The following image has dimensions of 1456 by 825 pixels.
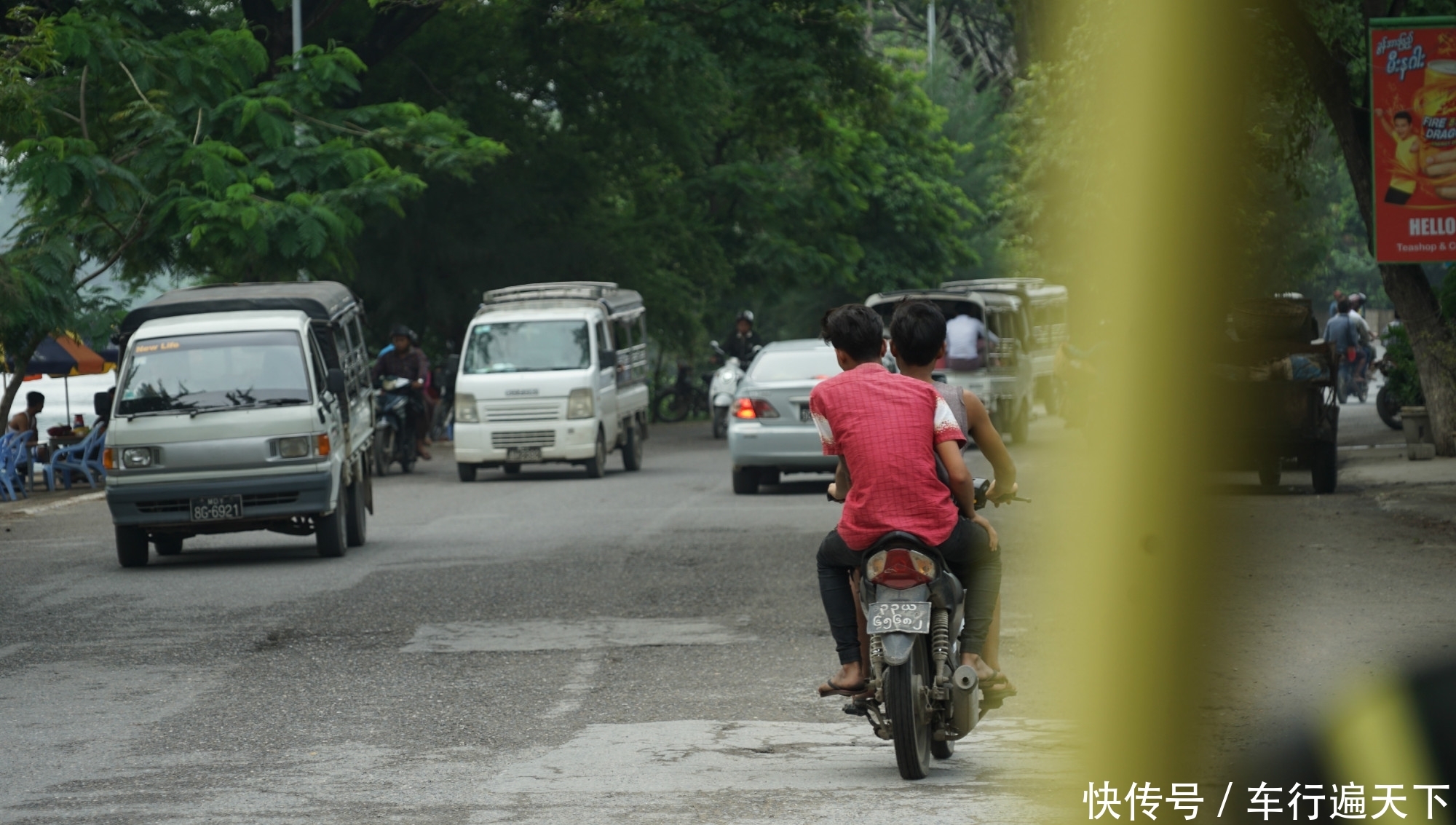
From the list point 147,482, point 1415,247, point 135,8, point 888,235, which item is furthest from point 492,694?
point 888,235

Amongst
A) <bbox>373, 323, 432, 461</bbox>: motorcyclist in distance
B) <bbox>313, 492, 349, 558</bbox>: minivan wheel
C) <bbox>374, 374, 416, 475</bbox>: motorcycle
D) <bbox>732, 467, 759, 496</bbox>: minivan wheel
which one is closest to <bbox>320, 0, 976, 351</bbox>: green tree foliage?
<bbox>373, 323, 432, 461</bbox>: motorcyclist in distance

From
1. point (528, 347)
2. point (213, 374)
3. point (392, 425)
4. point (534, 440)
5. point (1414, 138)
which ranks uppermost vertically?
point (1414, 138)

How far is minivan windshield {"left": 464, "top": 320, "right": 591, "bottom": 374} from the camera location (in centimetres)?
2453

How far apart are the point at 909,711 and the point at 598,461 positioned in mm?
18284

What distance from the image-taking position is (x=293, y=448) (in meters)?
14.7

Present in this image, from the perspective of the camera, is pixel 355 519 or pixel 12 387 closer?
pixel 355 519

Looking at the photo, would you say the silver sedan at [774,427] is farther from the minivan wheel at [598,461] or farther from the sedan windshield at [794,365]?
the minivan wheel at [598,461]

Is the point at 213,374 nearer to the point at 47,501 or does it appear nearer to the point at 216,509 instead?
the point at 216,509

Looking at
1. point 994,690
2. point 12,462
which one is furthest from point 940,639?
point 12,462

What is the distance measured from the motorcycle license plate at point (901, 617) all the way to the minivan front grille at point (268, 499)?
30.1ft

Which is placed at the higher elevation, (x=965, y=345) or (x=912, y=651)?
Result: (x=912, y=651)

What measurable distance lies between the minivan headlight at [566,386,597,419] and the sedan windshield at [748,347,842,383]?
283 cm

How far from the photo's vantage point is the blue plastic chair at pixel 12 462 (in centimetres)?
2238

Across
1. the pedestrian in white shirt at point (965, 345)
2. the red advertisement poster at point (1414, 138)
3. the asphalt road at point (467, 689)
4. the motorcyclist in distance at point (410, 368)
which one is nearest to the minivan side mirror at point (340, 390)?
the asphalt road at point (467, 689)
